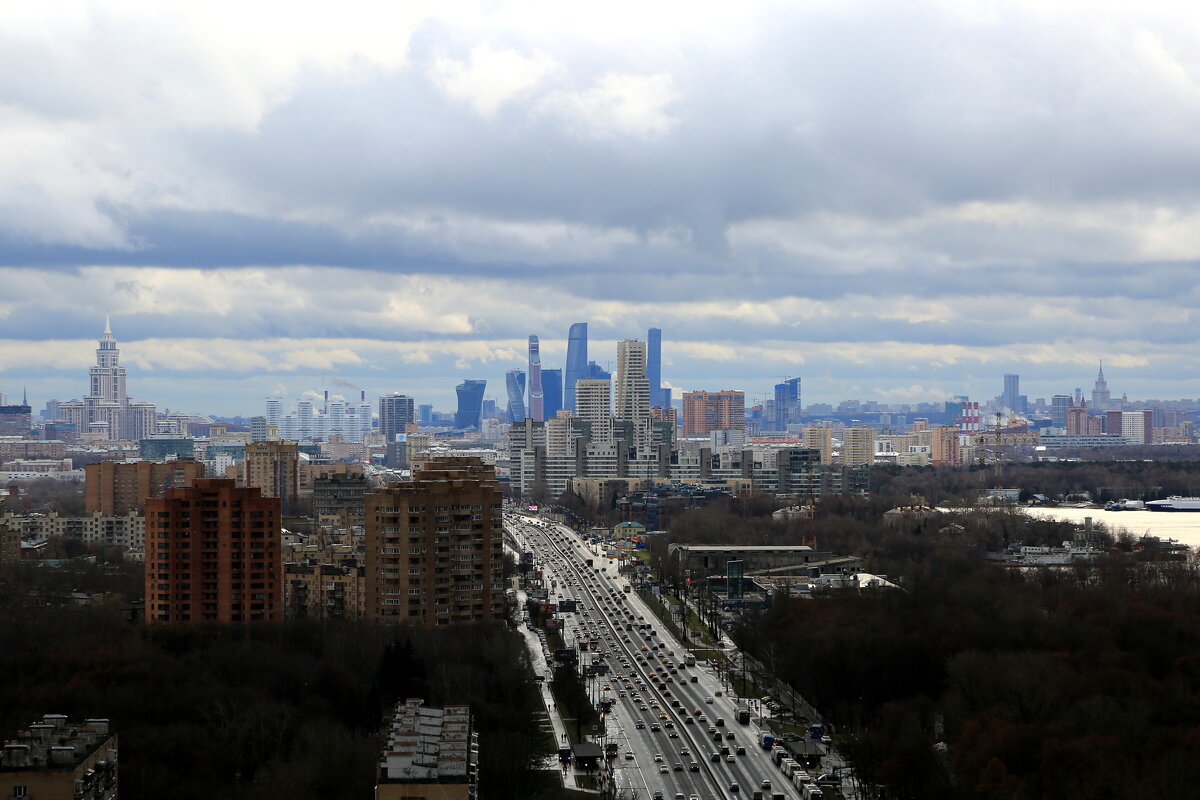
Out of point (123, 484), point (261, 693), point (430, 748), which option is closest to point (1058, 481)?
point (123, 484)

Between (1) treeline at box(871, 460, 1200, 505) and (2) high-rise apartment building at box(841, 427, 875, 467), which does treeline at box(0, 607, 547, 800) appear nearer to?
(1) treeline at box(871, 460, 1200, 505)

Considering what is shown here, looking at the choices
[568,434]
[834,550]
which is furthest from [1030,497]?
[834,550]

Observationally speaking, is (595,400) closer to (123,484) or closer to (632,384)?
(632,384)

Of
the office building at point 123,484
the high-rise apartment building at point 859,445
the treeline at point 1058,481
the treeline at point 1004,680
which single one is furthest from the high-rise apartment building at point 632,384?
the treeline at point 1004,680

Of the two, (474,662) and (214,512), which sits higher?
(214,512)

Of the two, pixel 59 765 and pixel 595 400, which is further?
pixel 595 400

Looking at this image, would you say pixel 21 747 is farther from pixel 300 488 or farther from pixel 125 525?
pixel 300 488
